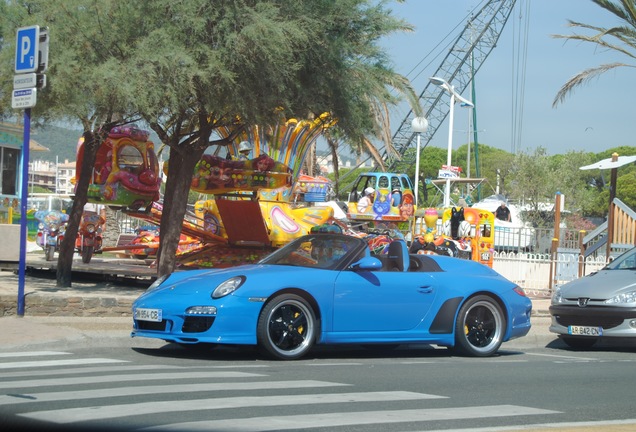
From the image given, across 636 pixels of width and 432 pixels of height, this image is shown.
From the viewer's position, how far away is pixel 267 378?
7.70 m

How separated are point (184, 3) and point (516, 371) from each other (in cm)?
793

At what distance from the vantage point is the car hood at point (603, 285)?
472 inches

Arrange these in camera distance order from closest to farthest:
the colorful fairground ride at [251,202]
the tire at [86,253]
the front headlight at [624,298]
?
1. the front headlight at [624,298]
2. the colorful fairground ride at [251,202]
3. the tire at [86,253]

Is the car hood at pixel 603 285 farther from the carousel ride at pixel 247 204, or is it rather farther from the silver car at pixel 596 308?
the carousel ride at pixel 247 204

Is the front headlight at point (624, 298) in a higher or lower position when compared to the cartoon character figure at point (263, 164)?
lower

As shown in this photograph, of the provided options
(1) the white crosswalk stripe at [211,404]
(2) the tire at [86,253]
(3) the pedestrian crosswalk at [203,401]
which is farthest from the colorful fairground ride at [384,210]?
(1) the white crosswalk stripe at [211,404]

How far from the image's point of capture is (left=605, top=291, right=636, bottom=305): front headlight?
1181 centimetres

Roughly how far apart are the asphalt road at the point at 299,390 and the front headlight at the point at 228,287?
28.1 inches

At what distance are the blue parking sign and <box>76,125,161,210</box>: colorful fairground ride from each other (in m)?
7.73

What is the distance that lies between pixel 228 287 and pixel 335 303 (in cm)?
125

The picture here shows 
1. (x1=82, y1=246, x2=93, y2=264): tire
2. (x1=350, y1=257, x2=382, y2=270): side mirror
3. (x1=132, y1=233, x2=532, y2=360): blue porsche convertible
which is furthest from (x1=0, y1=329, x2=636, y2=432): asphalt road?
(x1=82, y1=246, x2=93, y2=264): tire

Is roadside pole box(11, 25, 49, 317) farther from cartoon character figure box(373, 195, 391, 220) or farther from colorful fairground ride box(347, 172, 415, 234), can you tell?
cartoon character figure box(373, 195, 391, 220)

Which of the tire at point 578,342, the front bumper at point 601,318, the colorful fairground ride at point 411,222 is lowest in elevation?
the tire at point 578,342

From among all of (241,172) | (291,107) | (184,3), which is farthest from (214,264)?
(184,3)
